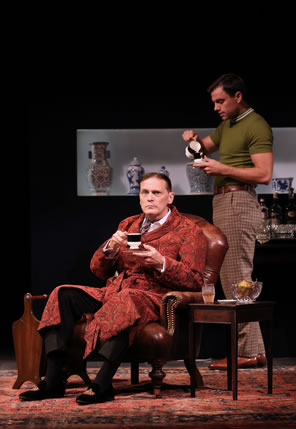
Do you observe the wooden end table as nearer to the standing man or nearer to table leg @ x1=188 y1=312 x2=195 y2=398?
table leg @ x1=188 y1=312 x2=195 y2=398

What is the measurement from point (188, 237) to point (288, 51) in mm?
2469

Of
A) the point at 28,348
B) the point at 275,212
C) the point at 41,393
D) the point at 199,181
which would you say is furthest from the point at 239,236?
the point at 41,393

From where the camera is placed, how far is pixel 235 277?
17.9 ft

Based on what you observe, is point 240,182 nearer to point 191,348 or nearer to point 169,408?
point 191,348

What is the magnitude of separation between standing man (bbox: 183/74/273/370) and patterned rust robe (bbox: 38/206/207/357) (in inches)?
28.4

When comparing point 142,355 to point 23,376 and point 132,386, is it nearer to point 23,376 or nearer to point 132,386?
point 132,386

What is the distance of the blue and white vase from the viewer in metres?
6.48

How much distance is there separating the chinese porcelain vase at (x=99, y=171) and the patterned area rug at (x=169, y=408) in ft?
6.48

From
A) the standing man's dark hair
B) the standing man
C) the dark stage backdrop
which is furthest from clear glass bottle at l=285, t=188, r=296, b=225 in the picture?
the standing man's dark hair

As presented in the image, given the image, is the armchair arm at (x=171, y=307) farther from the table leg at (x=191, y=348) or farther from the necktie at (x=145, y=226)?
the necktie at (x=145, y=226)

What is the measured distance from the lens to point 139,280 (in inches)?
182

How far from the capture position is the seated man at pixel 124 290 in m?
4.12

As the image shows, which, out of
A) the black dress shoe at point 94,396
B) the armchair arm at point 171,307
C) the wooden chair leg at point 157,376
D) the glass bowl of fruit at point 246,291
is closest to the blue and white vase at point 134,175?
the glass bowl of fruit at point 246,291

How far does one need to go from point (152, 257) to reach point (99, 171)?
224 centimetres
